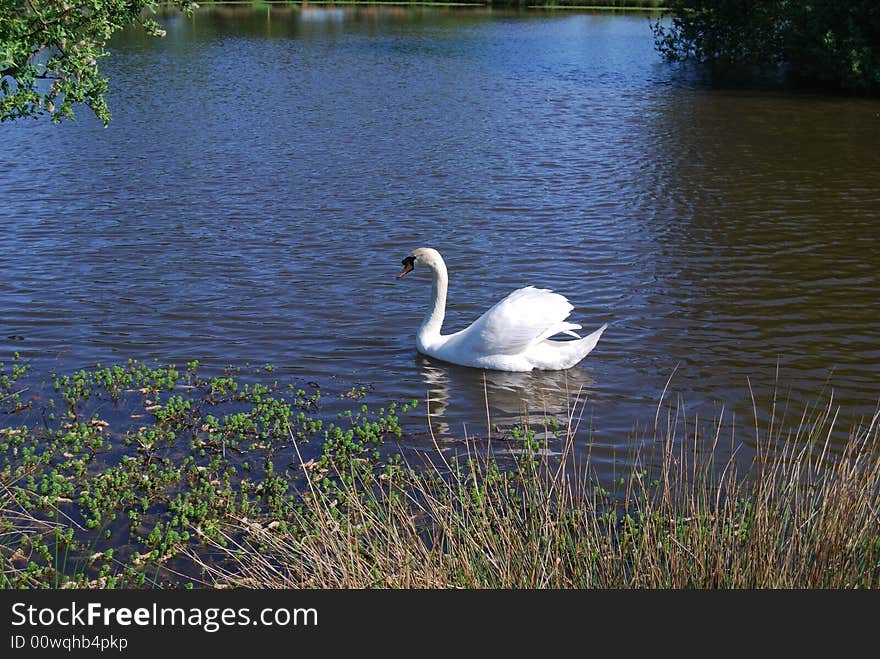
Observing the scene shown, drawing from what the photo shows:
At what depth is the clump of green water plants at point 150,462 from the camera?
682cm

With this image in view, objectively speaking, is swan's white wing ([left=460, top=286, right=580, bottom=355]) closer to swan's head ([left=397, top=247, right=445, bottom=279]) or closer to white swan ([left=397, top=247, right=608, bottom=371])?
white swan ([left=397, top=247, right=608, bottom=371])

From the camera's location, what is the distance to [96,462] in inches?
325

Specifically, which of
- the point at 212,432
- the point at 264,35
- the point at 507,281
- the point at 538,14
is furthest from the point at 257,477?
the point at 538,14

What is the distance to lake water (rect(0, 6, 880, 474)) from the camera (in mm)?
10555

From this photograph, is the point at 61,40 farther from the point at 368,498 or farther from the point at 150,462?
the point at 368,498

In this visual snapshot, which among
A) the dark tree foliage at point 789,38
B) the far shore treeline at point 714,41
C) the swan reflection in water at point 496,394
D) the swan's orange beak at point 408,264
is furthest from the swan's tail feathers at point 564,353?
the dark tree foliage at point 789,38

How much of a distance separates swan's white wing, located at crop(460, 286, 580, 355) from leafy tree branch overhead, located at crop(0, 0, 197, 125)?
4.46 meters

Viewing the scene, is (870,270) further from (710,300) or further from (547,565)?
(547,565)

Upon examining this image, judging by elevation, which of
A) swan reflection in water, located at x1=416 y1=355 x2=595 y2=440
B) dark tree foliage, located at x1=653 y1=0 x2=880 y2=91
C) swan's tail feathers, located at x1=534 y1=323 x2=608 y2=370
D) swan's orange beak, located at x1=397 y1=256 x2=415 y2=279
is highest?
dark tree foliage, located at x1=653 y1=0 x2=880 y2=91

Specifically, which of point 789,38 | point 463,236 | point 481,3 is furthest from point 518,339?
point 481,3

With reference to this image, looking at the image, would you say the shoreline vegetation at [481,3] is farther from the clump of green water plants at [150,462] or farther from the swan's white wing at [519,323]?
the clump of green water plants at [150,462]

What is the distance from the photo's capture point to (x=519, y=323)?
10.2 meters

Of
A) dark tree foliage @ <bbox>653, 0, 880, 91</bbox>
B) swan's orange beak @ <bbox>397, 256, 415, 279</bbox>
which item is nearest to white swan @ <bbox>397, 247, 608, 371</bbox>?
swan's orange beak @ <bbox>397, 256, 415, 279</bbox>

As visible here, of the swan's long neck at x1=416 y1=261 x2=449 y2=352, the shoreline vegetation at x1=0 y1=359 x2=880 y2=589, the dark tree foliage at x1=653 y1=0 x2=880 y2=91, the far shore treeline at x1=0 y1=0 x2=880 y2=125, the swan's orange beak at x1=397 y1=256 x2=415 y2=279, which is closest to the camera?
the shoreline vegetation at x1=0 y1=359 x2=880 y2=589
